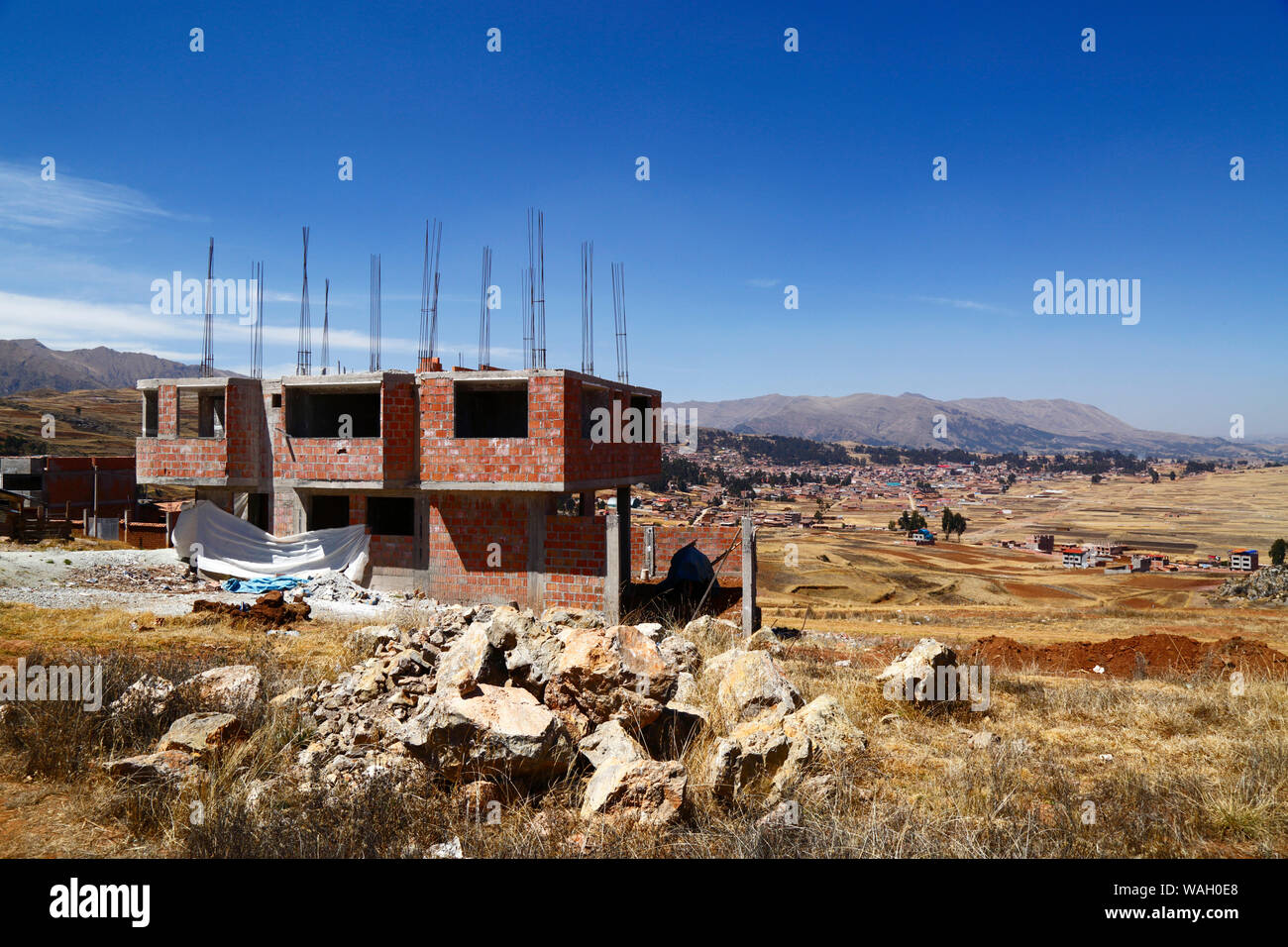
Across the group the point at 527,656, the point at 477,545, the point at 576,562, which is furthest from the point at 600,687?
the point at 477,545

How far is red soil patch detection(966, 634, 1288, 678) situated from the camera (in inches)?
504

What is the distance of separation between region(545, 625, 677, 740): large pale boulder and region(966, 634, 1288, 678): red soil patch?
794cm

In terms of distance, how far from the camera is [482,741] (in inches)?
194

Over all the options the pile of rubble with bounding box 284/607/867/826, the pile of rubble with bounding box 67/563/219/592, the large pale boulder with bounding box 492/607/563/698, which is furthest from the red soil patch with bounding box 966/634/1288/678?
Answer: the pile of rubble with bounding box 67/563/219/592

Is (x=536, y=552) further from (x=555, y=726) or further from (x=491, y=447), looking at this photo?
(x=555, y=726)

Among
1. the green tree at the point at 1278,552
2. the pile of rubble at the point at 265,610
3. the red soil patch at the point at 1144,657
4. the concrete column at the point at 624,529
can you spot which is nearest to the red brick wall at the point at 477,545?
the concrete column at the point at 624,529

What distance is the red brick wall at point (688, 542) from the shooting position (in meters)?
20.4

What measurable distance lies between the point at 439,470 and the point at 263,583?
546 cm
